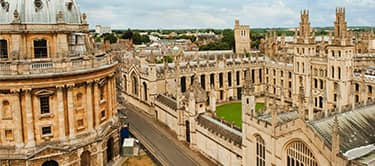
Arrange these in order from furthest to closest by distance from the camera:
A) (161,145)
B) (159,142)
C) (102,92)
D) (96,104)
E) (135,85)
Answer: (135,85), (159,142), (161,145), (102,92), (96,104)

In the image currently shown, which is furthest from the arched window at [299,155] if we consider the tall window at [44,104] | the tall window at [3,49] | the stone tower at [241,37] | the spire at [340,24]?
the stone tower at [241,37]

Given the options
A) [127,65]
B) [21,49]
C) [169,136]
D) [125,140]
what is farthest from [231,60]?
[21,49]

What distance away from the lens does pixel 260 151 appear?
26.1 meters

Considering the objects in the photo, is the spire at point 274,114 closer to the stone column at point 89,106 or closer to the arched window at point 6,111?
the stone column at point 89,106

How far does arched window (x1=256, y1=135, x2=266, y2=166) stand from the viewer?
83.9ft

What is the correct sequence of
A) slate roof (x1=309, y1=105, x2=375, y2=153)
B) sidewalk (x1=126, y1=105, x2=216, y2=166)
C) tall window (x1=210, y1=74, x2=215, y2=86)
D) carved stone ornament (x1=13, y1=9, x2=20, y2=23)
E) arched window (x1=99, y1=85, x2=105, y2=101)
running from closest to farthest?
slate roof (x1=309, y1=105, x2=375, y2=153)
carved stone ornament (x1=13, y1=9, x2=20, y2=23)
arched window (x1=99, y1=85, x2=105, y2=101)
sidewalk (x1=126, y1=105, x2=216, y2=166)
tall window (x1=210, y1=74, x2=215, y2=86)

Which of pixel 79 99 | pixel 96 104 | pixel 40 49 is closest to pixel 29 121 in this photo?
pixel 79 99

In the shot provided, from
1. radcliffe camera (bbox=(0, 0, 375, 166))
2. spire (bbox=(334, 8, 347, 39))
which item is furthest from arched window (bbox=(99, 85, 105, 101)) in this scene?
spire (bbox=(334, 8, 347, 39))

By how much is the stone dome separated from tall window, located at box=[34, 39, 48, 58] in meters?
1.78

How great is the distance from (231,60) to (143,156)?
1266 inches

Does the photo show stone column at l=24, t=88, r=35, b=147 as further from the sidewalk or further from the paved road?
the sidewalk

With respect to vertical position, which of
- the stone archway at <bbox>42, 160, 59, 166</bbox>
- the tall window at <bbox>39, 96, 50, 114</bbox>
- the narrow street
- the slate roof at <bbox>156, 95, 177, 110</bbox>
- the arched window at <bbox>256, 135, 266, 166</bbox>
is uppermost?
the tall window at <bbox>39, 96, 50, 114</bbox>

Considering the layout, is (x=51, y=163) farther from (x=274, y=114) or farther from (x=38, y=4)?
(x=274, y=114)

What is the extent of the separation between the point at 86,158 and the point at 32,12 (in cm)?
1419
